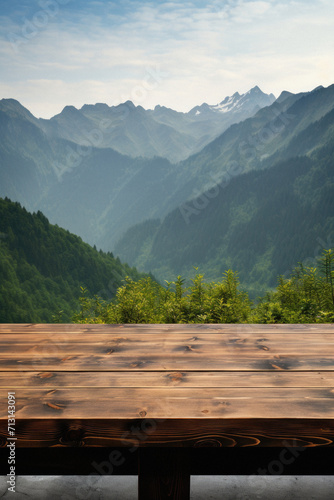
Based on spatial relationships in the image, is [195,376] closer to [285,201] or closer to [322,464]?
[322,464]

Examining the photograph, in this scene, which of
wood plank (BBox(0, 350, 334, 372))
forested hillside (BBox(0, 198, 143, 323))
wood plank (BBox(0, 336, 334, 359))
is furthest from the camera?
forested hillside (BBox(0, 198, 143, 323))

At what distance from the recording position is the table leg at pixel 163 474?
4.14 feet

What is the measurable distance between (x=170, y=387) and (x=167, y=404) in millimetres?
123

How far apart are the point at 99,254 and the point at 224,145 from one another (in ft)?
471

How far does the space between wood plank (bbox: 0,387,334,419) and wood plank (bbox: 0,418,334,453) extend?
0.02 m

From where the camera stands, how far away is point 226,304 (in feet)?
10.9

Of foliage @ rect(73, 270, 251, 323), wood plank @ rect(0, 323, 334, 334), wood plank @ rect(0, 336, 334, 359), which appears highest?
foliage @ rect(73, 270, 251, 323)

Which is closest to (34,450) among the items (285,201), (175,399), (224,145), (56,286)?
(175,399)

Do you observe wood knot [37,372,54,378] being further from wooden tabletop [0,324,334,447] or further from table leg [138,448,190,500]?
table leg [138,448,190,500]

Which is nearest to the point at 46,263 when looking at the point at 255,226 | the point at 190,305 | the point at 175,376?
the point at 255,226

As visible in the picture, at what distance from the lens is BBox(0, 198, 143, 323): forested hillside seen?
66.2m

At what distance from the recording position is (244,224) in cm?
11956

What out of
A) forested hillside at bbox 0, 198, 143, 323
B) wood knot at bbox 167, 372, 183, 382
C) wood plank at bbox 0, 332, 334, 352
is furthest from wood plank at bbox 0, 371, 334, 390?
forested hillside at bbox 0, 198, 143, 323

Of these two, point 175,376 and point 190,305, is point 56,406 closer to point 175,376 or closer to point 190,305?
point 175,376
